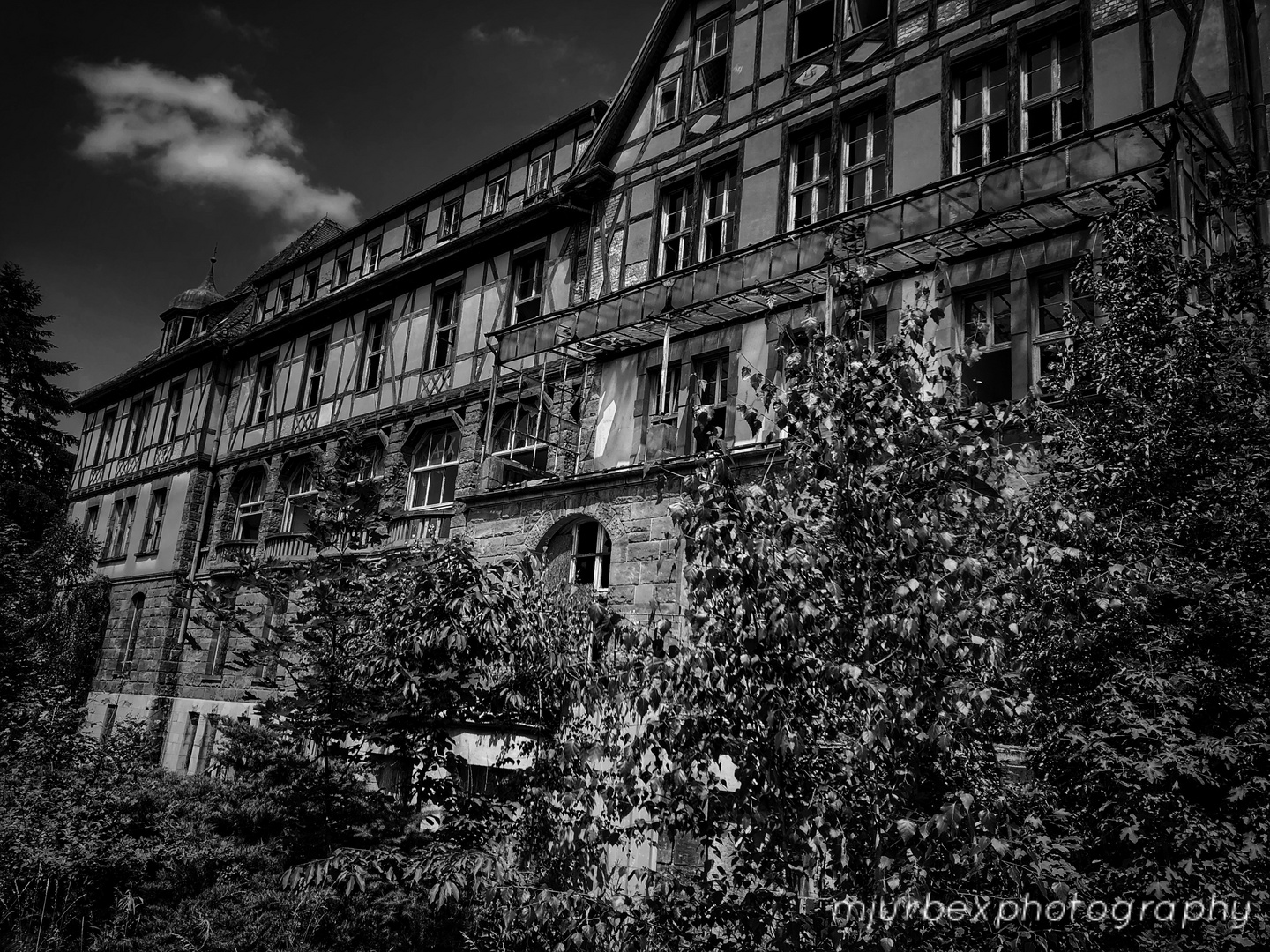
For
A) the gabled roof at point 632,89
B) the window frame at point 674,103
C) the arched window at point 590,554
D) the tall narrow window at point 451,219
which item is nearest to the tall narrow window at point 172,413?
A: the tall narrow window at point 451,219

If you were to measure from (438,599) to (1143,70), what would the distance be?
9.88 metres

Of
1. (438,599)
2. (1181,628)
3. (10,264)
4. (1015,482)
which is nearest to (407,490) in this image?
(438,599)

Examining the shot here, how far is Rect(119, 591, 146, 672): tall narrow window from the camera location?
1048 inches

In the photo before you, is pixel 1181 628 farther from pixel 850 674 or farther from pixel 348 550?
pixel 348 550

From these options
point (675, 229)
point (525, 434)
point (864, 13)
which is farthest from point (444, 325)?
point (864, 13)

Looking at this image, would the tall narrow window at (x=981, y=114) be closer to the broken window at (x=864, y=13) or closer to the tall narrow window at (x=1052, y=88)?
the tall narrow window at (x=1052, y=88)

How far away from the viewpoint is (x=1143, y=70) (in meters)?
11.4

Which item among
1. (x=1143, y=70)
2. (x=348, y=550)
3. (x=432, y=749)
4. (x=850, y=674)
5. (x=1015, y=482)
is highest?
(x=1143, y=70)

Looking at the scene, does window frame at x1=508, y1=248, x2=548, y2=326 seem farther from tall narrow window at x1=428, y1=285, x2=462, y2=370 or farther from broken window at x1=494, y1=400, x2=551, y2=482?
broken window at x1=494, y1=400, x2=551, y2=482

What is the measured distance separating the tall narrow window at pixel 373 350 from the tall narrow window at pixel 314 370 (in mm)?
1646

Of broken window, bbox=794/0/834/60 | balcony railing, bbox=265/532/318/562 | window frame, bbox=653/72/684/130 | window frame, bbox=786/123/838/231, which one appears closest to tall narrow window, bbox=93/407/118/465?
balcony railing, bbox=265/532/318/562

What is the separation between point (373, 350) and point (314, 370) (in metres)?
2.56

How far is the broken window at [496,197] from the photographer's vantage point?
21250 mm

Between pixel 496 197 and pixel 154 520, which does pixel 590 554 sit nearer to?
Result: pixel 496 197
